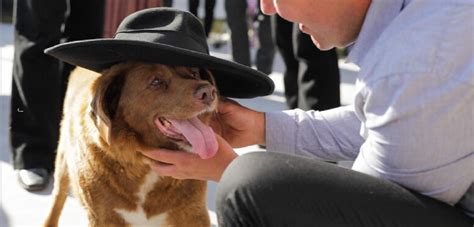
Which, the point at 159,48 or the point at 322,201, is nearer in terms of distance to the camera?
the point at 322,201

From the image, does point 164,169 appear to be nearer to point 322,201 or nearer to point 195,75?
point 195,75

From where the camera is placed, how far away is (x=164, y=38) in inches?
87.7

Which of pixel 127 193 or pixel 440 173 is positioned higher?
pixel 440 173

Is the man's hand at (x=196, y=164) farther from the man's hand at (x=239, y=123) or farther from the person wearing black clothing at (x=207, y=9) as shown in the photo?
the person wearing black clothing at (x=207, y=9)

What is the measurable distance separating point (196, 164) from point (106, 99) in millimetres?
433

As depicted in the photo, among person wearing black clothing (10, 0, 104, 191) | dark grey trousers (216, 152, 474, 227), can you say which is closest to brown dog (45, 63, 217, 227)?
dark grey trousers (216, 152, 474, 227)

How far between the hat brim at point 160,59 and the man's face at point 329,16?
1.01ft

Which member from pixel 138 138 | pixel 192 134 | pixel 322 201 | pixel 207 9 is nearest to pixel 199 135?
pixel 192 134

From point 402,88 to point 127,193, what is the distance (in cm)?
118

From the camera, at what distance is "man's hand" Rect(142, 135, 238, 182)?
7.29 feet

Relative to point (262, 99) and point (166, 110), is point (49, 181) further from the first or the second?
point (262, 99)

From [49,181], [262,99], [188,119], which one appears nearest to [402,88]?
[188,119]

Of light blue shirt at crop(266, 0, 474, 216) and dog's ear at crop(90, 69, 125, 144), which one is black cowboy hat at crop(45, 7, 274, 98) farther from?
light blue shirt at crop(266, 0, 474, 216)

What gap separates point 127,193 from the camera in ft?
8.18
